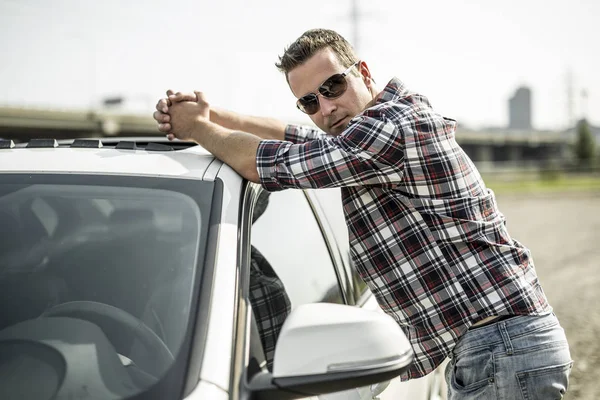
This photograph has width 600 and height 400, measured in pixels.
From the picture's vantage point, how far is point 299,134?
298cm

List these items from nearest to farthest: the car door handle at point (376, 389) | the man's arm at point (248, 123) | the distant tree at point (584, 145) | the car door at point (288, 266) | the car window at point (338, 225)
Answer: the car door at point (288, 266), the car door handle at point (376, 389), the car window at point (338, 225), the man's arm at point (248, 123), the distant tree at point (584, 145)

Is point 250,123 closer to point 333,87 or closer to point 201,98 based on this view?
point 201,98

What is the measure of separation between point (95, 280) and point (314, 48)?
1190 mm

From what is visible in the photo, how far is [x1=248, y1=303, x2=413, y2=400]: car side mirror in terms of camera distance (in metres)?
1.36

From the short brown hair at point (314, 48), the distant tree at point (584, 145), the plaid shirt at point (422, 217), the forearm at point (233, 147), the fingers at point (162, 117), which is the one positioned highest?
the distant tree at point (584, 145)

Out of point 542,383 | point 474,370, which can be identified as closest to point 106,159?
point 474,370

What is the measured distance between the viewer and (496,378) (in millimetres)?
1966

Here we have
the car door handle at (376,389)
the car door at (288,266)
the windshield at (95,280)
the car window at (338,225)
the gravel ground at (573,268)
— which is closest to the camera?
the windshield at (95,280)

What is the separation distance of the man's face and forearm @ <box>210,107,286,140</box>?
1.85 ft

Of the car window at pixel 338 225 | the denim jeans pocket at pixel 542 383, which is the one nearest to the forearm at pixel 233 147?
the car window at pixel 338 225

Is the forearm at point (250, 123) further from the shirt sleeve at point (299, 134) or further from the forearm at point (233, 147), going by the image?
the forearm at point (233, 147)

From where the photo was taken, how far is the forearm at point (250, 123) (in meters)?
2.92

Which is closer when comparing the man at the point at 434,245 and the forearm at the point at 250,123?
the man at the point at 434,245

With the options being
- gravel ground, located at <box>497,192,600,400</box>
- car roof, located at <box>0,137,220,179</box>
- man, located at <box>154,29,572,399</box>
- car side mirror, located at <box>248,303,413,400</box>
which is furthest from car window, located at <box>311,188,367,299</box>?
gravel ground, located at <box>497,192,600,400</box>
